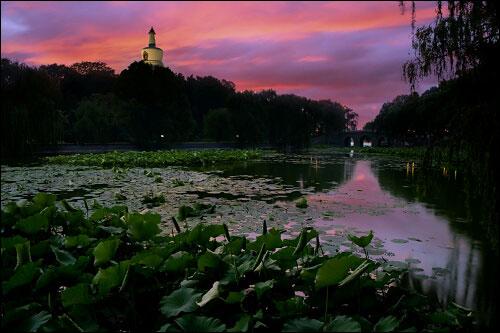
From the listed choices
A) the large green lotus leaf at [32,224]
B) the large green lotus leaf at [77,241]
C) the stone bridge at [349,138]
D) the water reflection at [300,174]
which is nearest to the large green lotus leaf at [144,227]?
the large green lotus leaf at [77,241]

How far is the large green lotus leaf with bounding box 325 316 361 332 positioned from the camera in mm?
1898

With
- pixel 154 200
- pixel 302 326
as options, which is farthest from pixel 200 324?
pixel 154 200

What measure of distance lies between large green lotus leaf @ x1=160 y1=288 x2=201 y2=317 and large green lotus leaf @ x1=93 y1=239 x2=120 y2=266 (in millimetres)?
633

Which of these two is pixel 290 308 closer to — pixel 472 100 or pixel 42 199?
pixel 472 100

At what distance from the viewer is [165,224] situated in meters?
6.82

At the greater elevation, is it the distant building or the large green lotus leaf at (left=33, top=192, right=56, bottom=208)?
the distant building

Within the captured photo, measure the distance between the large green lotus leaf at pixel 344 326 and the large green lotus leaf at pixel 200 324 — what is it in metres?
0.50

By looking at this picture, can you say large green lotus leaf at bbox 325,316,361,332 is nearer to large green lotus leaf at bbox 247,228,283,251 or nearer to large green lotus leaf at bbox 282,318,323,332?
large green lotus leaf at bbox 282,318,323,332

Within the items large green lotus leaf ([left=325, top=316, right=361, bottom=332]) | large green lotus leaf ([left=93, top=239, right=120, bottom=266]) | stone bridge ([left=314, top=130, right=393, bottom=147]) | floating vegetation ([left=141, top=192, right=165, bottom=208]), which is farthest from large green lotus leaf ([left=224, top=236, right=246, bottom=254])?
stone bridge ([left=314, top=130, right=393, bottom=147])

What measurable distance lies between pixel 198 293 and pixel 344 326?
882 mm

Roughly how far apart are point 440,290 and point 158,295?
278cm

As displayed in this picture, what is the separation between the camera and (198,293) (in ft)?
8.05

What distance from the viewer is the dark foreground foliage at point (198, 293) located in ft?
7.45

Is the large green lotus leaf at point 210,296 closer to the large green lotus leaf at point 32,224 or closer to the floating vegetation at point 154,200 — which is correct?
the large green lotus leaf at point 32,224
